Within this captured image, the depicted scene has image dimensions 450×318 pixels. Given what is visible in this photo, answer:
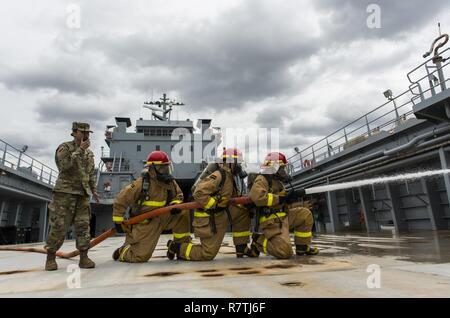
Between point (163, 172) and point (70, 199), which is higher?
point (163, 172)

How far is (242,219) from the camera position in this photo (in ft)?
→ 14.7

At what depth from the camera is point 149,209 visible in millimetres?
4250

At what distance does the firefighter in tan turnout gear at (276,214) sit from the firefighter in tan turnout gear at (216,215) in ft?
0.84

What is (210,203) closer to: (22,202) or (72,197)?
(72,197)

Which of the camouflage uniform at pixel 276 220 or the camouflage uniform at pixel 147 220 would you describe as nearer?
the camouflage uniform at pixel 276 220

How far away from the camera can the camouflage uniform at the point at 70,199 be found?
3.54m

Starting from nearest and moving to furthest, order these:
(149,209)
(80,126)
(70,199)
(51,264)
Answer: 1. (51,264)
2. (70,199)
3. (80,126)
4. (149,209)

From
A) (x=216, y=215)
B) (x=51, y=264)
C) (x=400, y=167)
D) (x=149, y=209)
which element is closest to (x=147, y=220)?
(x=149, y=209)

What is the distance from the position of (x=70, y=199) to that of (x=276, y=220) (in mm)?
2562

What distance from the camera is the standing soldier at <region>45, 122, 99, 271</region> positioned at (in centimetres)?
354

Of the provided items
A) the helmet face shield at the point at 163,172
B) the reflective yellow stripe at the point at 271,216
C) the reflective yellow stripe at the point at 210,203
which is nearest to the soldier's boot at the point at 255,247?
the reflective yellow stripe at the point at 271,216

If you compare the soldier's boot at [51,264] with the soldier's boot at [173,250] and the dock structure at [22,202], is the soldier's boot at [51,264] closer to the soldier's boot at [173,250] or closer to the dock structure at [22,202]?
the soldier's boot at [173,250]
